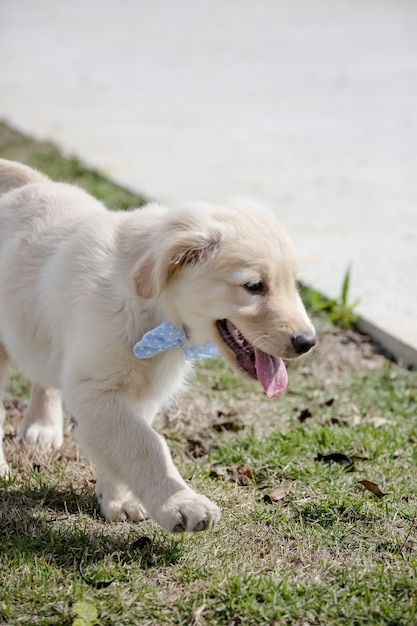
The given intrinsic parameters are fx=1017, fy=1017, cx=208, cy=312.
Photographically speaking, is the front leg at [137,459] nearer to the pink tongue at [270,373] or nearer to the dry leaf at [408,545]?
the pink tongue at [270,373]

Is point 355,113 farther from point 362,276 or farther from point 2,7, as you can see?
point 2,7

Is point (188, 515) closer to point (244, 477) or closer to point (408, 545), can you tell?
point (408, 545)

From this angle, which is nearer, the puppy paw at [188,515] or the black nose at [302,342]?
the puppy paw at [188,515]

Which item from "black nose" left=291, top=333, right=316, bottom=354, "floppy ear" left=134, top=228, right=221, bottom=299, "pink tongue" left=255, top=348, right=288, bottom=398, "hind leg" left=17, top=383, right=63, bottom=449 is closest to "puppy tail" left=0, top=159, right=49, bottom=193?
"hind leg" left=17, top=383, right=63, bottom=449

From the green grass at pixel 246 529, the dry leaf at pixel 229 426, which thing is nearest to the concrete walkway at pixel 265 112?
the green grass at pixel 246 529

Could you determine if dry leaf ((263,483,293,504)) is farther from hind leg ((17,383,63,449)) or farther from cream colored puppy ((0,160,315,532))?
hind leg ((17,383,63,449))

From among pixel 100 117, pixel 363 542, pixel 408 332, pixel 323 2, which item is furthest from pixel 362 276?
pixel 323 2

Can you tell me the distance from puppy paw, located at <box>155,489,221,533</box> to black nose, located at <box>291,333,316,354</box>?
57 cm

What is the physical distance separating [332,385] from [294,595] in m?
2.26

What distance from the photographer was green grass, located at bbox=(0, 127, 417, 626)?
301 centimetres

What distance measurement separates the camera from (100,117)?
11.1 metres

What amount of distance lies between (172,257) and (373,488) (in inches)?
49.1

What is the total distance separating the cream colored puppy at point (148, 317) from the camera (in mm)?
3326

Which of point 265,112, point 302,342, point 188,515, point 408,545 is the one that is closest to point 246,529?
point 188,515
